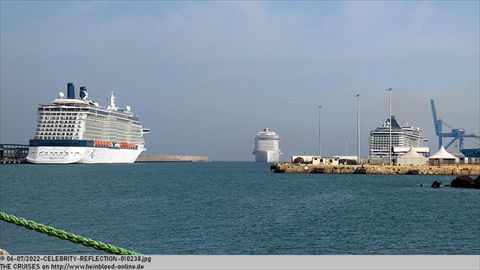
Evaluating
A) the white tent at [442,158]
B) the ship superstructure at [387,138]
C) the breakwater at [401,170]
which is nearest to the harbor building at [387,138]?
the ship superstructure at [387,138]

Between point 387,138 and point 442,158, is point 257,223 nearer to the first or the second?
point 442,158

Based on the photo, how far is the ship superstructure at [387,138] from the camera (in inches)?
5906

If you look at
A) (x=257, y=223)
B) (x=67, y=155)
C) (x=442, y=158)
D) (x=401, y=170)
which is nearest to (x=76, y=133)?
(x=67, y=155)

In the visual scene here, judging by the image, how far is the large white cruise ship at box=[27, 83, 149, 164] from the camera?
367 ft

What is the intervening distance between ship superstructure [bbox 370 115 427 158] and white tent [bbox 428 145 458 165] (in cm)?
4708

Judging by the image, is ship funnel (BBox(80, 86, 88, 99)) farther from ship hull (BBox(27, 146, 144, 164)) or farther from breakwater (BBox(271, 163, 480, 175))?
breakwater (BBox(271, 163, 480, 175))

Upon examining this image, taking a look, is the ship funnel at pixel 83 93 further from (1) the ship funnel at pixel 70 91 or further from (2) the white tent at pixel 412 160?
(2) the white tent at pixel 412 160

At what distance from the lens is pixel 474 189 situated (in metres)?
57.6

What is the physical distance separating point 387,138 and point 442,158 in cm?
5542

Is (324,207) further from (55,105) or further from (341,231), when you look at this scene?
(55,105)

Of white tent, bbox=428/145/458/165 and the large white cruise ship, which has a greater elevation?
the large white cruise ship

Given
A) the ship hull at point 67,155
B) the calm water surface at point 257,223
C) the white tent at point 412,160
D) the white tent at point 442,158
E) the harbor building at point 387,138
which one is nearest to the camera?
the calm water surface at point 257,223

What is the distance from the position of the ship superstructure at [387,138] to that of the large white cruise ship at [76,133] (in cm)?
6335

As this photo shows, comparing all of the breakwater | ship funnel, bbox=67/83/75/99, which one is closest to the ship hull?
ship funnel, bbox=67/83/75/99
